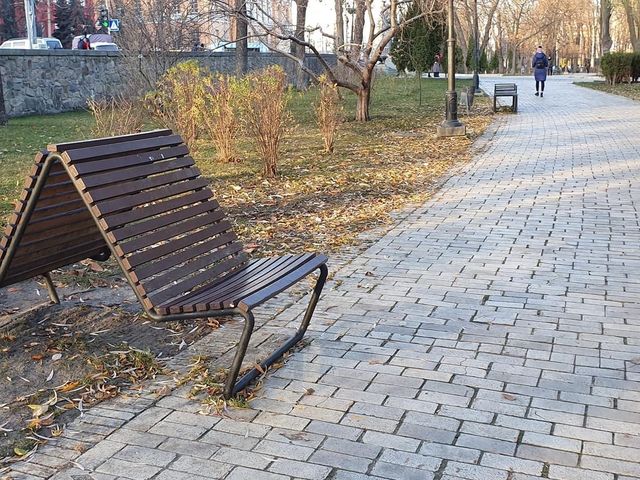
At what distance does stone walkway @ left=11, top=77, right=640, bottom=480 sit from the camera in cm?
301

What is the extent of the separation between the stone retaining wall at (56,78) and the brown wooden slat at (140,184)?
17.1 metres

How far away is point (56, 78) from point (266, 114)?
611 inches

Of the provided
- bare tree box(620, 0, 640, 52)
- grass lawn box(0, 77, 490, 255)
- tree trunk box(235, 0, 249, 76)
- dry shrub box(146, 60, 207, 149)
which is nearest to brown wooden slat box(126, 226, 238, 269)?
grass lawn box(0, 77, 490, 255)

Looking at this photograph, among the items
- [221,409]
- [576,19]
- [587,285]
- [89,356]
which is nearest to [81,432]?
[221,409]

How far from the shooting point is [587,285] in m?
5.30

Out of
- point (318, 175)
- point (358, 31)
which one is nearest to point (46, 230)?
point (318, 175)

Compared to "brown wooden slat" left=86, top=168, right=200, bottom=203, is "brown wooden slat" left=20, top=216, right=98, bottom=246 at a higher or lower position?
lower

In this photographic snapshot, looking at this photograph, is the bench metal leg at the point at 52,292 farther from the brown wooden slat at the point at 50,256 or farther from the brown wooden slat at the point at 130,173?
the brown wooden slat at the point at 130,173

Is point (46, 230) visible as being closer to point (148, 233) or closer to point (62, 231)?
point (62, 231)

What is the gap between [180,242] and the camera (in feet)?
13.2

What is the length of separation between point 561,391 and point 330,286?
7.10 feet

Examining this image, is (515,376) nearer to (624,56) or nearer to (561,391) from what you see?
(561,391)

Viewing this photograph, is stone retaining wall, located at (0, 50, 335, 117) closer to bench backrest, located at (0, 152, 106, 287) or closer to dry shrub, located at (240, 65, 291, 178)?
dry shrub, located at (240, 65, 291, 178)

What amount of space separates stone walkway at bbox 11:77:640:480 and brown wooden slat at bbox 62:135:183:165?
1.18m
